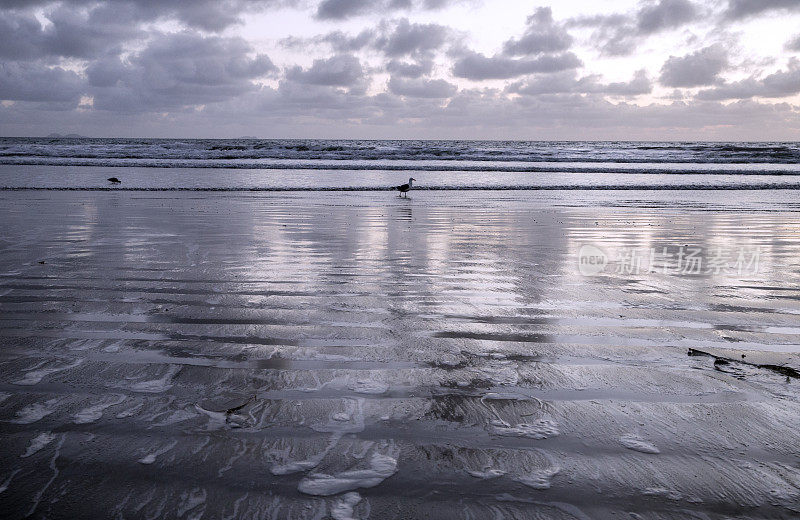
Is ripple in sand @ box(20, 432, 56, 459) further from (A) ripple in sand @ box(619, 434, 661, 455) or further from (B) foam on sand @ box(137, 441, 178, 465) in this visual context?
(A) ripple in sand @ box(619, 434, 661, 455)

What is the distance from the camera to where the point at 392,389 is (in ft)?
8.42

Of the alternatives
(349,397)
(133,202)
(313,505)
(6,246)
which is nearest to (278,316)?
(349,397)

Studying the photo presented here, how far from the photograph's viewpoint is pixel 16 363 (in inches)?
113

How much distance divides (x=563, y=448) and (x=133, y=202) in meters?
13.1

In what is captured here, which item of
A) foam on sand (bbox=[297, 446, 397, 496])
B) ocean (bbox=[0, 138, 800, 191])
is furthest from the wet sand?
ocean (bbox=[0, 138, 800, 191])

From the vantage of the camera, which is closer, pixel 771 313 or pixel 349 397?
pixel 349 397

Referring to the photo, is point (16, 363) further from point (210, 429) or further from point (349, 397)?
point (349, 397)

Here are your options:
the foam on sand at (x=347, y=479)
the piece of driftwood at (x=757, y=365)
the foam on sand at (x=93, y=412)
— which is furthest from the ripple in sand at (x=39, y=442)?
the piece of driftwood at (x=757, y=365)

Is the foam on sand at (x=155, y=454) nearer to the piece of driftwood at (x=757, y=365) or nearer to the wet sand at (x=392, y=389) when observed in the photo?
the wet sand at (x=392, y=389)

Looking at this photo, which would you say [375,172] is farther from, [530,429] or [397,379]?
[530,429]

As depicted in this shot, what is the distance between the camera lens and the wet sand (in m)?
1.79

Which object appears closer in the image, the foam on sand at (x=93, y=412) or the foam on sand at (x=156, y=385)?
the foam on sand at (x=93, y=412)

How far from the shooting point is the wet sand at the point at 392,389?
1795 millimetres

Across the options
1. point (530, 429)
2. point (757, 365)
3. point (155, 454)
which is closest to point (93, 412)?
point (155, 454)
